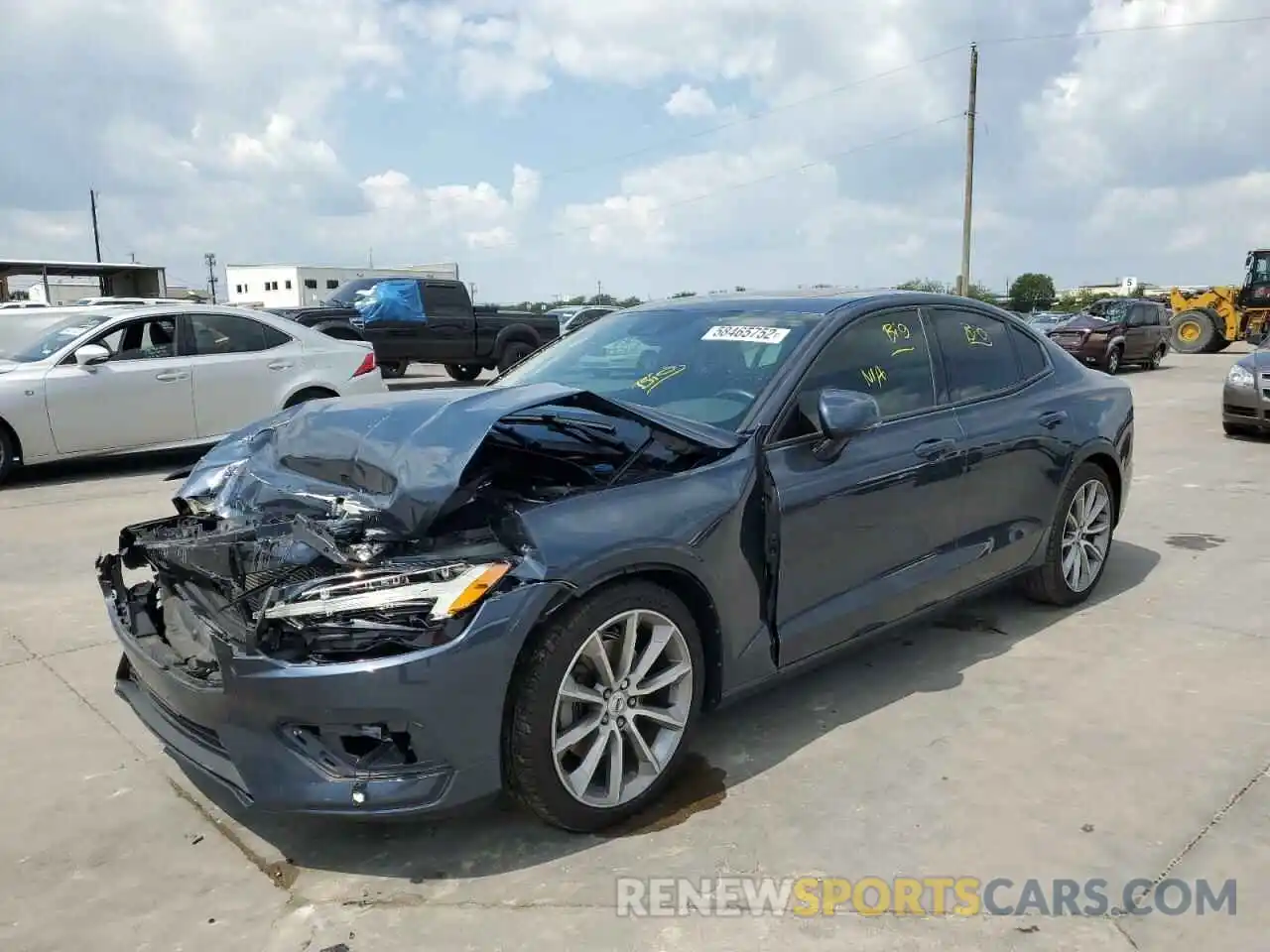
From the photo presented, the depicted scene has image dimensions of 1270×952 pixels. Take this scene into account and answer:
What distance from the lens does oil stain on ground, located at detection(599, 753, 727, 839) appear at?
2984 millimetres

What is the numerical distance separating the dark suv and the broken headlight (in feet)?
65.4

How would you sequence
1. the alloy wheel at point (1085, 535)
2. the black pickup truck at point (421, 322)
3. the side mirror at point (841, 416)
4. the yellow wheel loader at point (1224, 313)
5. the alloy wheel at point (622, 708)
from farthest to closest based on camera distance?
the yellow wheel loader at point (1224, 313) < the black pickup truck at point (421, 322) < the alloy wheel at point (1085, 535) < the side mirror at point (841, 416) < the alloy wheel at point (622, 708)

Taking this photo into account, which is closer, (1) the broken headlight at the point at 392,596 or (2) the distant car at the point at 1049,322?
(1) the broken headlight at the point at 392,596

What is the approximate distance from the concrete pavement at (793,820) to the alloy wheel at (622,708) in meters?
0.18

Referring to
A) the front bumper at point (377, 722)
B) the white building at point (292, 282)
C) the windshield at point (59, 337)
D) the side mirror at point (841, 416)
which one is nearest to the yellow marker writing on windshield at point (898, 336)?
the side mirror at point (841, 416)

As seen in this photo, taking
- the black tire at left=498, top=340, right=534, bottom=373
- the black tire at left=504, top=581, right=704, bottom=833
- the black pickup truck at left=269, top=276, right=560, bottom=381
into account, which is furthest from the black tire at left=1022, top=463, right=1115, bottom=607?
the black tire at left=498, top=340, right=534, bottom=373

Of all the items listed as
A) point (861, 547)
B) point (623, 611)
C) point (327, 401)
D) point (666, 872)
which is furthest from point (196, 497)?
point (861, 547)

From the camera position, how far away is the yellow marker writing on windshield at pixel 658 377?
12.5 ft

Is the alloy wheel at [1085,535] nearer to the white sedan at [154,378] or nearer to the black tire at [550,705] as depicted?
the black tire at [550,705]

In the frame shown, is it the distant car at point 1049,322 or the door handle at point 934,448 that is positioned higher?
the distant car at point 1049,322

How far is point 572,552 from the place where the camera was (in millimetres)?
2721

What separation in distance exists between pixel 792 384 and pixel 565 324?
1819 cm

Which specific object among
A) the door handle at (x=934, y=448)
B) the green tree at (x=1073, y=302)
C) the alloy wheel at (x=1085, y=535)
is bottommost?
the alloy wheel at (x=1085, y=535)

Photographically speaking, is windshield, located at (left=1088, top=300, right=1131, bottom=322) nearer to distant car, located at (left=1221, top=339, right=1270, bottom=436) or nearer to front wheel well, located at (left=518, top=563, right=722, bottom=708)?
distant car, located at (left=1221, top=339, right=1270, bottom=436)
